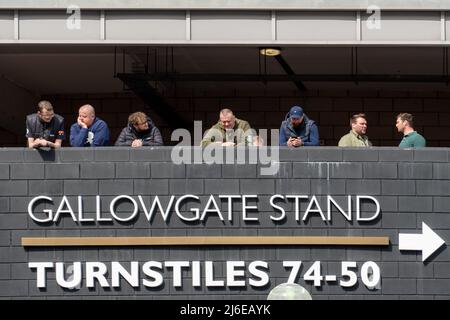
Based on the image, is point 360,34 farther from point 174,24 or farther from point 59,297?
point 59,297

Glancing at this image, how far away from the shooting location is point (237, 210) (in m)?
21.1

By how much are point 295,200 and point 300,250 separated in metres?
0.70

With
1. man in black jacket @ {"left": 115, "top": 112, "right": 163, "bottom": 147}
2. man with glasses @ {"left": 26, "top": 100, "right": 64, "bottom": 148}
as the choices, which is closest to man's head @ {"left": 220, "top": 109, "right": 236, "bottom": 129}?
man in black jacket @ {"left": 115, "top": 112, "right": 163, "bottom": 147}

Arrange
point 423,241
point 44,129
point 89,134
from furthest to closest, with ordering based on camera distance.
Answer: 1. point 89,134
2. point 44,129
3. point 423,241

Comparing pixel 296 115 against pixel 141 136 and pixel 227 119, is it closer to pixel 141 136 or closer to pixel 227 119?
pixel 227 119

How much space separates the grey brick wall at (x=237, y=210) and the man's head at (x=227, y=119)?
58 cm

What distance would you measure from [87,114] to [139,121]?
28.4 inches

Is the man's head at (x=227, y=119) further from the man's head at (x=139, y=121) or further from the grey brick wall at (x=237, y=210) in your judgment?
the man's head at (x=139, y=121)

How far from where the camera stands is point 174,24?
22812mm

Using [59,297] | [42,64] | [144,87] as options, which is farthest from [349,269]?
[42,64]

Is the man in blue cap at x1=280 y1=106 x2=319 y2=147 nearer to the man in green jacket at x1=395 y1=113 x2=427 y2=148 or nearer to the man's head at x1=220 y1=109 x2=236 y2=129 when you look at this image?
the man's head at x1=220 y1=109 x2=236 y2=129
